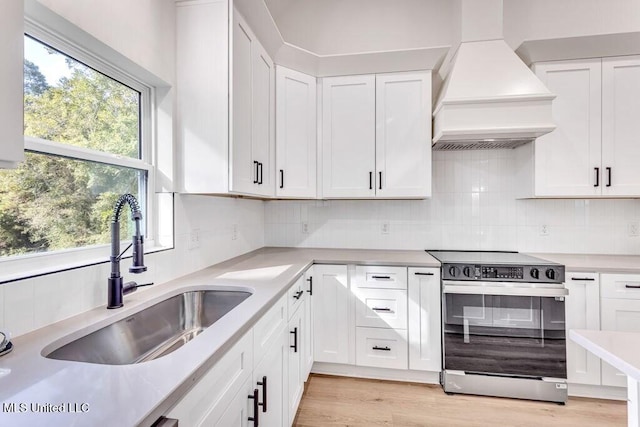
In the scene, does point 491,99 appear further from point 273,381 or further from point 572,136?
point 273,381

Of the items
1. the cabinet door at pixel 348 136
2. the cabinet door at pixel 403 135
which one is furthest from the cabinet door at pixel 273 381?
the cabinet door at pixel 403 135

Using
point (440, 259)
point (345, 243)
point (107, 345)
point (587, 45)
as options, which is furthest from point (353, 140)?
point (107, 345)

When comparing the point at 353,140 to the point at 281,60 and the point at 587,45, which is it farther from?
the point at 587,45

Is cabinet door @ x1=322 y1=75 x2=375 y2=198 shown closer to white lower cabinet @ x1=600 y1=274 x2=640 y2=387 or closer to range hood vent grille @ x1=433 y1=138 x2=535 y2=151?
range hood vent grille @ x1=433 y1=138 x2=535 y2=151

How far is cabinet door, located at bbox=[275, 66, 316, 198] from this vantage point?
8.04 feet

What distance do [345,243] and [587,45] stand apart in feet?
7.78

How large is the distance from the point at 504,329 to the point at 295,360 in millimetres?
1464

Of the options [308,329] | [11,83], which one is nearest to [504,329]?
[308,329]

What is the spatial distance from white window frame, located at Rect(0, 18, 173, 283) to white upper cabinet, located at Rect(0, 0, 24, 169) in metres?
0.46

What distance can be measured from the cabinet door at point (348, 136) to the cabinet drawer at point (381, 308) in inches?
31.6

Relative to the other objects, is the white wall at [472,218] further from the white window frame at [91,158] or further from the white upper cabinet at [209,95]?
the white window frame at [91,158]

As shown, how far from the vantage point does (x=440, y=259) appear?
7.65ft

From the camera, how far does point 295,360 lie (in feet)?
5.97

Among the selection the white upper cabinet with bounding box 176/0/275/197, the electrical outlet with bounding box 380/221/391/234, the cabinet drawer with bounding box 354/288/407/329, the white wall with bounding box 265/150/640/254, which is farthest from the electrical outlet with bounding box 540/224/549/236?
the white upper cabinet with bounding box 176/0/275/197
